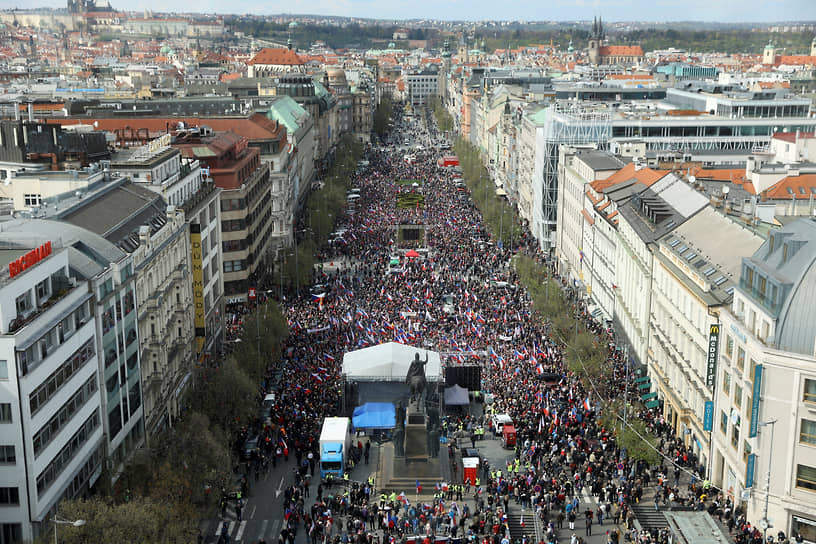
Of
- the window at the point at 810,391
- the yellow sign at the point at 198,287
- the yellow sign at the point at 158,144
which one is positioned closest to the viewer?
the window at the point at 810,391

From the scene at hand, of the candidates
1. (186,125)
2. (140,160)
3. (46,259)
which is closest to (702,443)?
(46,259)

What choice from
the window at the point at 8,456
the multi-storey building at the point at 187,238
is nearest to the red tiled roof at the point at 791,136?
the multi-storey building at the point at 187,238

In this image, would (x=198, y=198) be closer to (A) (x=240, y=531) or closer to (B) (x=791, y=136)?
(A) (x=240, y=531)

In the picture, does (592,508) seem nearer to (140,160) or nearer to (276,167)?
(140,160)

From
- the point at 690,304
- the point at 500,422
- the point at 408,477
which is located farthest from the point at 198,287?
the point at 690,304

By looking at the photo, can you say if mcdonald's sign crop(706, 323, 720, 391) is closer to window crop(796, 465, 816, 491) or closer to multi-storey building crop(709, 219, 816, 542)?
multi-storey building crop(709, 219, 816, 542)

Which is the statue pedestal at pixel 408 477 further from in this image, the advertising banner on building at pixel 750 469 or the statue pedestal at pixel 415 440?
the advertising banner on building at pixel 750 469

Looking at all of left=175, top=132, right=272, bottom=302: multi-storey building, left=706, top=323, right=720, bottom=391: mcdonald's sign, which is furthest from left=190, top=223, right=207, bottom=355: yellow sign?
left=706, top=323, right=720, bottom=391: mcdonald's sign
